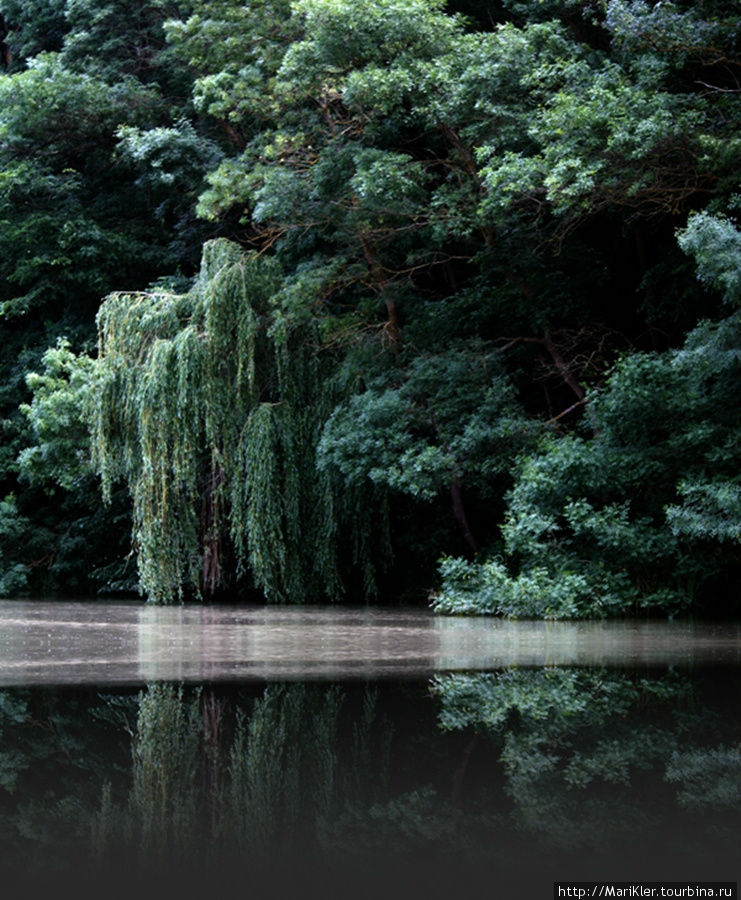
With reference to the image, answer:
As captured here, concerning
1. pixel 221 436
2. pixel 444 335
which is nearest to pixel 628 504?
pixel 444 335

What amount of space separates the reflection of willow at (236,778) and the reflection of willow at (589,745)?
0.46 m

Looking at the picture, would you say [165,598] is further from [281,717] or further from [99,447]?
[281,717]

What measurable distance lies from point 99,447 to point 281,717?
509 inches

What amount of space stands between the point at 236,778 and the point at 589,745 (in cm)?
129

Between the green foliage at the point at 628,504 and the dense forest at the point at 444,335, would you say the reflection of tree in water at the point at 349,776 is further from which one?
the dense forest at the point at 444,335

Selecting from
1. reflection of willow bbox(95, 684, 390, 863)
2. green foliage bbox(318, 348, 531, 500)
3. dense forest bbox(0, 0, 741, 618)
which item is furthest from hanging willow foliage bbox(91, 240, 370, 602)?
reflection of willow bbox(95, 684, 390, 863)

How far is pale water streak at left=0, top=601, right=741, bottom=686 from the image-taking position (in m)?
6.82

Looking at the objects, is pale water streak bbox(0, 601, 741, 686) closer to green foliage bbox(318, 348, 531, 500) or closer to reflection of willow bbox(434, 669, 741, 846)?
reflection of willow bbox(434, 669, 741, 846)

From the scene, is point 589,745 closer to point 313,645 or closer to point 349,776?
point 349,776

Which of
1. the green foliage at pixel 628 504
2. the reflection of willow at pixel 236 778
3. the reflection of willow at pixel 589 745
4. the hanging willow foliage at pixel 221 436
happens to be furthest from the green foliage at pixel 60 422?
the reflection of willow at pixel 236 778

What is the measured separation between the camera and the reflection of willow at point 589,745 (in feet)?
10.00

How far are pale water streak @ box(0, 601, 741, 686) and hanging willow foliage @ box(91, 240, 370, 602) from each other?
2.72 metres

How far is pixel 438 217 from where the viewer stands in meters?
15.8

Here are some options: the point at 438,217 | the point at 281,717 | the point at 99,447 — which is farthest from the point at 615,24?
the point at 281,717
